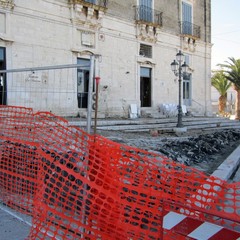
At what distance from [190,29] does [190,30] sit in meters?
0.09

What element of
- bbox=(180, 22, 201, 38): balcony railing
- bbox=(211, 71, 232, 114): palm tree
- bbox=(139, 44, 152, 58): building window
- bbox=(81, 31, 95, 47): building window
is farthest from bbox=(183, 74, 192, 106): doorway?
bbox=(211, 71, 232, 114): palm tree

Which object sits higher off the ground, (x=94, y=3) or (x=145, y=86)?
(x=94, y=3)

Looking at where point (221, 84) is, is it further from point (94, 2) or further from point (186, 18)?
point (94, 2)

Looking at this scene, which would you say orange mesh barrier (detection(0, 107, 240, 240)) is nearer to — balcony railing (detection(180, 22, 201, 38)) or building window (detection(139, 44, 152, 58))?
building window (detection(139, 44, 152, 58))

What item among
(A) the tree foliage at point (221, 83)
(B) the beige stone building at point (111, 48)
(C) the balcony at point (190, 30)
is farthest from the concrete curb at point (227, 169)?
(A) the tree foliage at point (221, 83)

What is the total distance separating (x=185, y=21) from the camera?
984 inches

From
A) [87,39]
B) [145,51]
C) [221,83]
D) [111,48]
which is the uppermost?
[145,51]

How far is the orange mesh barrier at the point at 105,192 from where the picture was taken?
253 centimetres

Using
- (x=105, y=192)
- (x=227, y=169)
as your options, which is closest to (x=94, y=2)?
(x=227, y=169)

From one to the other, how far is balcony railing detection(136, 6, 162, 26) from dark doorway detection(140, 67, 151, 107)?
10.7ft

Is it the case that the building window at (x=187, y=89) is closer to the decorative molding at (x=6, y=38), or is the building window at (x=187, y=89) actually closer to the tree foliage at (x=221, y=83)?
the tree foliage at (x=221, y=83)

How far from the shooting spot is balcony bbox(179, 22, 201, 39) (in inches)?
971

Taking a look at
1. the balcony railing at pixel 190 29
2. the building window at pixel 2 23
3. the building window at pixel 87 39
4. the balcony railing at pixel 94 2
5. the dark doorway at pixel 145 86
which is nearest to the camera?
the building window at pixel 2 23

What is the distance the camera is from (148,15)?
847 inches
